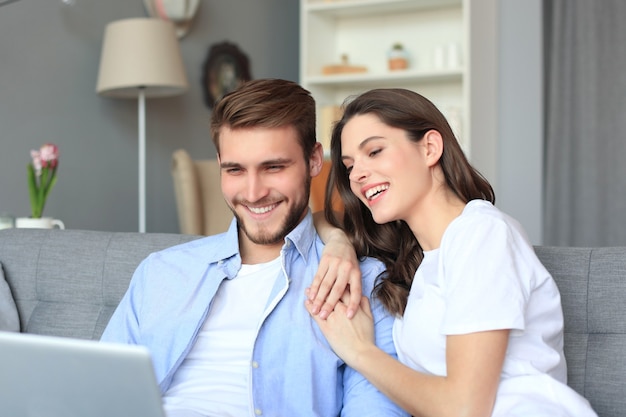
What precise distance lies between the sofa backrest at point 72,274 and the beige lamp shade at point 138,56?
1523 millimetres

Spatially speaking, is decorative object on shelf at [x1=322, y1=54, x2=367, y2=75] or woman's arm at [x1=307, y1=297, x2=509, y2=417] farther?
decorative object on shelf at [x1=322, y1=54, x2=367, y2=75]

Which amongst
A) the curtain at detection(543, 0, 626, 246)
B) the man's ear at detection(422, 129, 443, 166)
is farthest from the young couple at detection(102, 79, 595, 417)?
the curtain at detection(543, 0, 626, 246)

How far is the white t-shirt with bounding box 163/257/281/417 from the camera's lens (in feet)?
5.10

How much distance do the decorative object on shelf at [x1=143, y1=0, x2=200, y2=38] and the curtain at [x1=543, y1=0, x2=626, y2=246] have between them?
2028 millimetres

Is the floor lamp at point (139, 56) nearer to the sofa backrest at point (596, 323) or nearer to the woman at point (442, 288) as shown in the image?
the woman at point (442, 288)

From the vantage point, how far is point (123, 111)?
4086mm

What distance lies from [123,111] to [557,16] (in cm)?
244

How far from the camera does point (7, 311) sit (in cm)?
205

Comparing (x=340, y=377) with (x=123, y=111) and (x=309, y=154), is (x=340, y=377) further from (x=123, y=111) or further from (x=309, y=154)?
(x=123, y=111)

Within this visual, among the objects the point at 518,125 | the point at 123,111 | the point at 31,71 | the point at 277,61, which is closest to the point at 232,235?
the point at 31,71

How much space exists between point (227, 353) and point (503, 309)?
0.63 metres


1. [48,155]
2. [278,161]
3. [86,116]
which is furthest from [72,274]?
[86,116]

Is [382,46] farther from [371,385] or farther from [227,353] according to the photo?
[371,385]

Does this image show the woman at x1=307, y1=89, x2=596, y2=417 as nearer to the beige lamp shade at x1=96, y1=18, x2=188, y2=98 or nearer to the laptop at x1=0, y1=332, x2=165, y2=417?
the laptop at x1=0, y1=332, x2=165, y2=417
